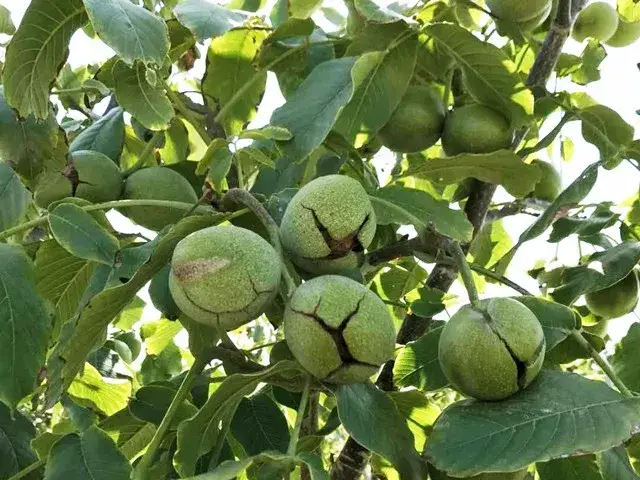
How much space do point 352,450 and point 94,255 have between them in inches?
25.1

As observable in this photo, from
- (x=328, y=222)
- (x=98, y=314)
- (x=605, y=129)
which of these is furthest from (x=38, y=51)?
(x=605, y=129)

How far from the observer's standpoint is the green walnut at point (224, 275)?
1.09 meters

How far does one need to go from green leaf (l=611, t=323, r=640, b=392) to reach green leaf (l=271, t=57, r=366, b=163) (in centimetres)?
68

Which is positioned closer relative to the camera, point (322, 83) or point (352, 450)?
point (322, 83)

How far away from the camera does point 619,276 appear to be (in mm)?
1471

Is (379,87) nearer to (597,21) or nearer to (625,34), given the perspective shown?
(597,21)

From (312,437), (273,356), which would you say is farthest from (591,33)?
(312,437)

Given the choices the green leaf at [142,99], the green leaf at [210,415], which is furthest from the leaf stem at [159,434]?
the green leaf at [142,99]

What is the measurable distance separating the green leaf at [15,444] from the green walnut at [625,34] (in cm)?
174

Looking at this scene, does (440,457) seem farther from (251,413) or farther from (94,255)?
(94,255)

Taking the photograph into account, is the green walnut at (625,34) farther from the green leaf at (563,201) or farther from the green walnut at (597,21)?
the green leaf at (563,201)

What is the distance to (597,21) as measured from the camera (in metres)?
2.07

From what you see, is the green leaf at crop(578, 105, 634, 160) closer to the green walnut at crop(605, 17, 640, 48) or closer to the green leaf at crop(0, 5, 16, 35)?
the green walnut at crop(605, 17, 640, 48)

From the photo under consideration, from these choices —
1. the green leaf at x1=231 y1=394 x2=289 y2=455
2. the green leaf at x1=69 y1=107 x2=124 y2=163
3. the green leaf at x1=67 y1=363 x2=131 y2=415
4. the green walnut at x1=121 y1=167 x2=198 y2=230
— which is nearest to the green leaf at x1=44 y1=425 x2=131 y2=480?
the green leaf at x1=231 y1=394 x2=289 y2=455
